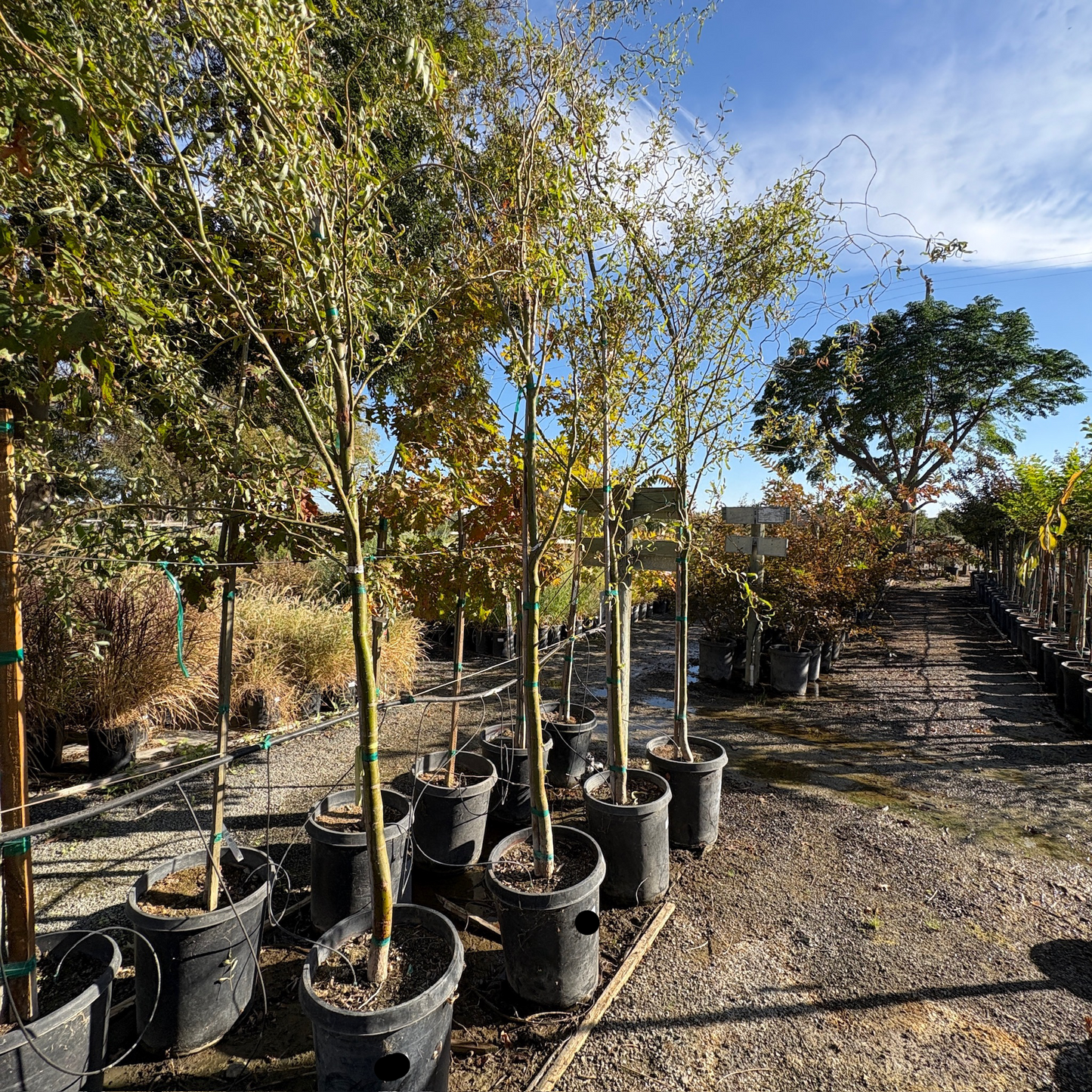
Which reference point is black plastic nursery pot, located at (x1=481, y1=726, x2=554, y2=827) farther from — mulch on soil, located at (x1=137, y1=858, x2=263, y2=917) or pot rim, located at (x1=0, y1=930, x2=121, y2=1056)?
pot rim, located at (x1=0, y1=930, x2=121, y2=1056)

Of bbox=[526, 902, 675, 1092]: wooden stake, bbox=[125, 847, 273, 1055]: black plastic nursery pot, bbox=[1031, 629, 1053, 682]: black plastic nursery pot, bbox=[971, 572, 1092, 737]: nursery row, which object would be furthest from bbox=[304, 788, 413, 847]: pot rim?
bbox=[1031, 629, 1053, 682]: black plastic nursery pot

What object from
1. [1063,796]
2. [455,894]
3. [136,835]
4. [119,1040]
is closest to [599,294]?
[455,894]

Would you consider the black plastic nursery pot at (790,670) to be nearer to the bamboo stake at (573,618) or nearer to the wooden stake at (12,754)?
the bamboo stake at (573,618)

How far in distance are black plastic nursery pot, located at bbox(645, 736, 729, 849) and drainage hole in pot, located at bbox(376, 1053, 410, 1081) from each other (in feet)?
6.65

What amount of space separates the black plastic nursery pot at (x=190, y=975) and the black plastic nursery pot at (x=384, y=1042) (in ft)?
1.76

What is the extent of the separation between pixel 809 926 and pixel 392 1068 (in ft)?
6.56

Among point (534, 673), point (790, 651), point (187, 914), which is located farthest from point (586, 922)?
point (790, 651)

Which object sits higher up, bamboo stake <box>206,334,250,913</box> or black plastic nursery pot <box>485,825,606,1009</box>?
bamboo stake <box>206,334,250,913</box>

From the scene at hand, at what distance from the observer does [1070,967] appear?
2.65 metres

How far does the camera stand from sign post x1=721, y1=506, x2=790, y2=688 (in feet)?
20.4

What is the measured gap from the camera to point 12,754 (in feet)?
5.84

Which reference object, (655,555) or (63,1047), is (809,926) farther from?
(63,1047)

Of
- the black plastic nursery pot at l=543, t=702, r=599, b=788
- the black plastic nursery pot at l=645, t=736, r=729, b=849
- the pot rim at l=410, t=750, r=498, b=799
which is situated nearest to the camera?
A: the pot rim at l=410, t=750, r=498, b=799

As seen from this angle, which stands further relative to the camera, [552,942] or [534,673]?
[534,673]
